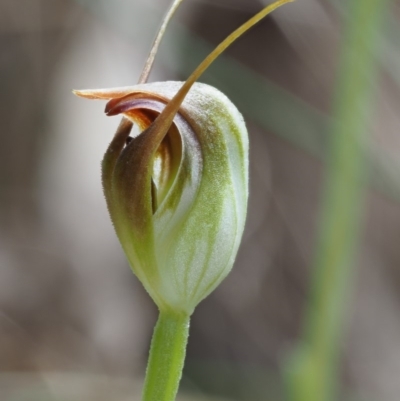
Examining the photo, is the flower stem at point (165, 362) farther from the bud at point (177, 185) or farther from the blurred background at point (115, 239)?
the blurred background at point (115, 239)

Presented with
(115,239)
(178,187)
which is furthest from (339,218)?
(115,239)

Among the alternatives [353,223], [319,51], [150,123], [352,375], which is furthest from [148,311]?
[150,123]

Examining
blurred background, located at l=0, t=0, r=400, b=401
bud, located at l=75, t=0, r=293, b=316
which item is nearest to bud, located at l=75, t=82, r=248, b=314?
bud, located at l=75, t=0, r=293, b=316

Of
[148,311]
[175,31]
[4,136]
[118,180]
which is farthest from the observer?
[4,136]

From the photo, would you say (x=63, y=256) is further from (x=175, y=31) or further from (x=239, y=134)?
(x=239, y=134)

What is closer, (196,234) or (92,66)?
(196,234)

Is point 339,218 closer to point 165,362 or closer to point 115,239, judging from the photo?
point 165,362

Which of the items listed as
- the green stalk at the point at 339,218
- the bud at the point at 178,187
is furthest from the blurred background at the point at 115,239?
the bud at the point at 178,187
